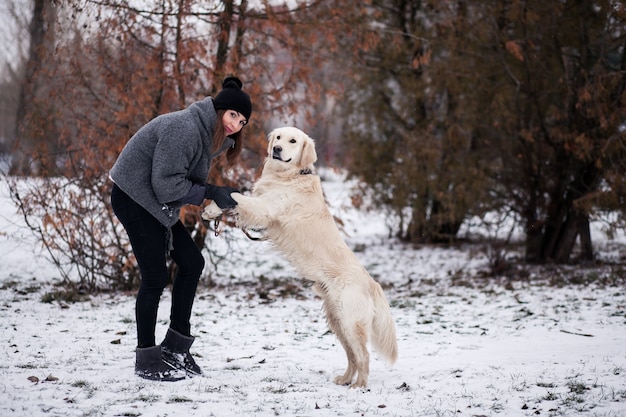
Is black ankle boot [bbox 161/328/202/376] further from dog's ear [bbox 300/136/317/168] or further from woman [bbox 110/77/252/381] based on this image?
dog's ear [bbox 300/136/317/168]

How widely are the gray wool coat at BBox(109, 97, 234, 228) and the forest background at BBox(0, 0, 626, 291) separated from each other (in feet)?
10.9

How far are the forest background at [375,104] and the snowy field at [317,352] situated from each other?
108 cm

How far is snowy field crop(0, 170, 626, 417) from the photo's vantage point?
3.28 m

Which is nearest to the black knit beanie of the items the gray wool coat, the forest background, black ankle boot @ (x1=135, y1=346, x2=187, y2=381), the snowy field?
the gray wool coat

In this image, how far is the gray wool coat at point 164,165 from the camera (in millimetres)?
3508

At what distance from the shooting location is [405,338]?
5.26 meters

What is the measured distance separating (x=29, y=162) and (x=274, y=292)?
3.25 meters

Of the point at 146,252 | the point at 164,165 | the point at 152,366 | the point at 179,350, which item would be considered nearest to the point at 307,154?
the point at 164,165

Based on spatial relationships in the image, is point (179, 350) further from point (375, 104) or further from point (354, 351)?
point (375, 104)

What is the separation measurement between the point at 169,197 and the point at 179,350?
1.06 metres

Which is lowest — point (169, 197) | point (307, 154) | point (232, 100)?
point (169, 197)

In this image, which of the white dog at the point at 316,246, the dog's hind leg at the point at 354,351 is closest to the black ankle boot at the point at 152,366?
the white dog at the point at 316,246

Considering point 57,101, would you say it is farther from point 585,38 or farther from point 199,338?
point 585,38

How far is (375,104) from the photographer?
42.0 ft
